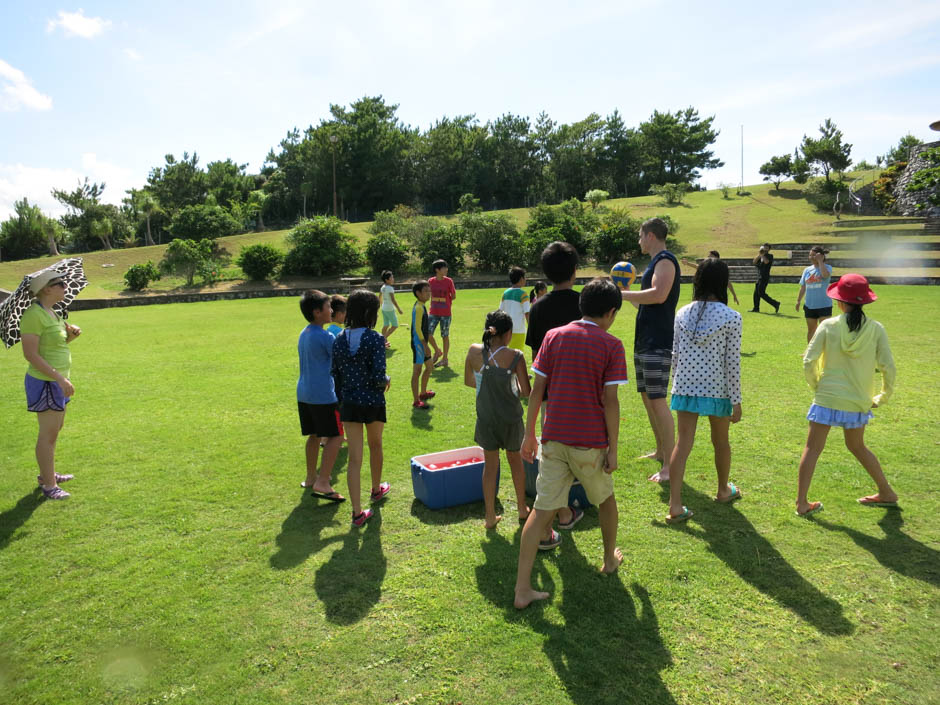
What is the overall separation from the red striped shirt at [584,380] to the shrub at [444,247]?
2988 centimetres

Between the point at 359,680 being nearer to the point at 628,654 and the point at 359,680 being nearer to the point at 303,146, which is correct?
the point at 628,654

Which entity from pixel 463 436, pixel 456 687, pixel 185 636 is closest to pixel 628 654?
pixel 456 687

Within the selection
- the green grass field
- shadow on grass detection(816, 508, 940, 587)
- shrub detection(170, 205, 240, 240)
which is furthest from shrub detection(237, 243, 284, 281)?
shadow on grass detection(816, 508, 940, 587)

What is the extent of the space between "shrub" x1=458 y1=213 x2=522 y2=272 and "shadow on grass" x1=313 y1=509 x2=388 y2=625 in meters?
29.3

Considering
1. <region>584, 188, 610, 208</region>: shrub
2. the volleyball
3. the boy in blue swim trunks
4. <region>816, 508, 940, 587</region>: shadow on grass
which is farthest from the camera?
<region>584, 188, 610, 208</region>: shrub

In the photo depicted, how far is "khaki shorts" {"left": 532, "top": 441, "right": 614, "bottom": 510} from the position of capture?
3248mm

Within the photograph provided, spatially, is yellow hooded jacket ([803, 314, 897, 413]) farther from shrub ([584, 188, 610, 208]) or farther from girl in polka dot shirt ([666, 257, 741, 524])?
shrub ([584, 188, 610, 208])

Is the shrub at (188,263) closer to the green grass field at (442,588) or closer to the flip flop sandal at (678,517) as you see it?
the green grass field at (442,588)

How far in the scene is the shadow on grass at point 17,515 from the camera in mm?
4465

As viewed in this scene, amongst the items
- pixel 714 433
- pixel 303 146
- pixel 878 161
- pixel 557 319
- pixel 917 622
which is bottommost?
pixel 917 622

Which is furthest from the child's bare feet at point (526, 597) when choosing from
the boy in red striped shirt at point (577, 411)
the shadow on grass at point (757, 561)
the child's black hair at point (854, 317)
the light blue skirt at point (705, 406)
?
the child's black hair at point (854, 317)

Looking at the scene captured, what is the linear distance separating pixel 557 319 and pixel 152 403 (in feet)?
22.7

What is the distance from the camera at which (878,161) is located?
60.1 meters

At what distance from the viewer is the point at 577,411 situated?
3209 mm
